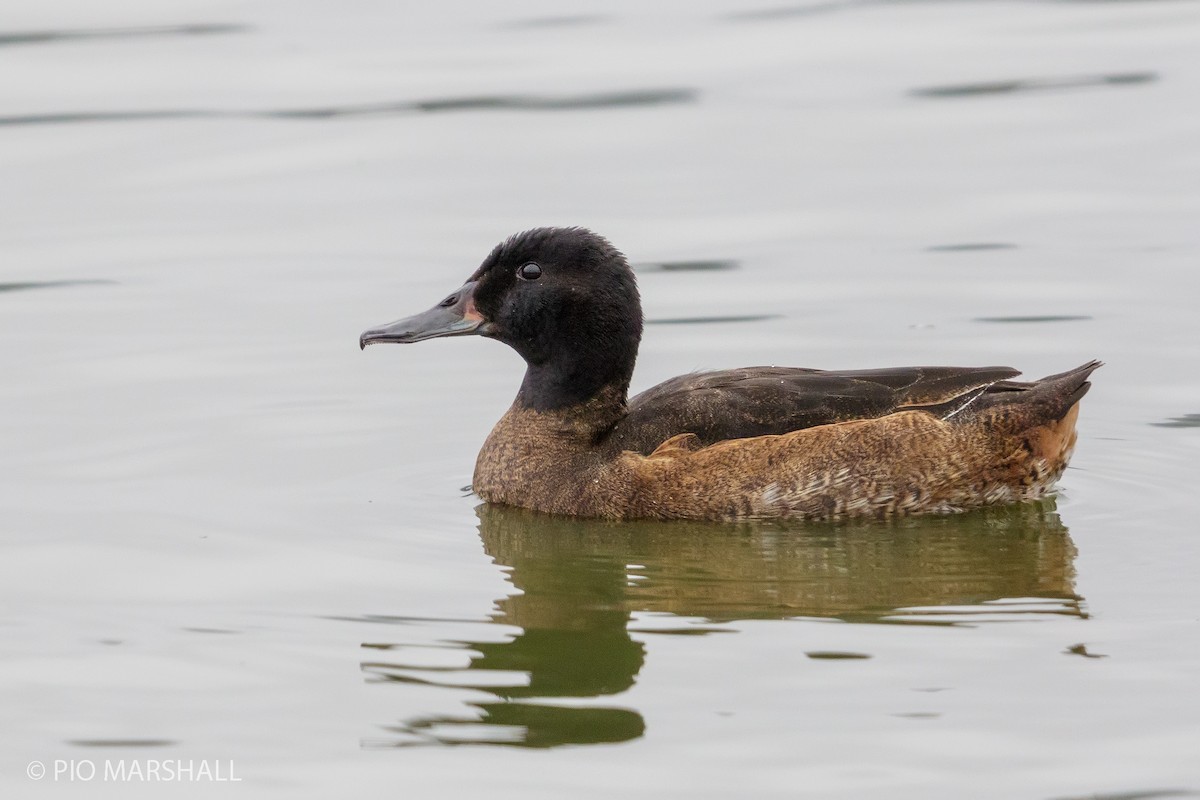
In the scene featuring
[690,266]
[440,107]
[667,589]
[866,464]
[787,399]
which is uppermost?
[440,107]

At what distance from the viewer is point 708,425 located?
33.3ft

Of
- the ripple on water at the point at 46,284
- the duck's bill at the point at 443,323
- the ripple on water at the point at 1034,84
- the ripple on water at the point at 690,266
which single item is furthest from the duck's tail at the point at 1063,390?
the ripple on water at the point at 1034,84

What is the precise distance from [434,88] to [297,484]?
8.48m

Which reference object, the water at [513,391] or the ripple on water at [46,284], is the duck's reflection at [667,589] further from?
the ripple on water at [46,284]

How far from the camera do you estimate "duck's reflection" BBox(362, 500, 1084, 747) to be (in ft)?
24.8

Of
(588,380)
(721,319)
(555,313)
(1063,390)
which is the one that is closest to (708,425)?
(588,380)

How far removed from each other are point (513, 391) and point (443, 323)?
6.61 ft

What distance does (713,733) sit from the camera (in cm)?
718

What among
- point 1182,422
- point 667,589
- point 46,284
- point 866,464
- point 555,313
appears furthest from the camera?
point 46,284

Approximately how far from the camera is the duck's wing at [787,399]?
10.1m

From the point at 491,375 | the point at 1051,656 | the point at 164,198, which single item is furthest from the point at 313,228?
the point at 1051,656

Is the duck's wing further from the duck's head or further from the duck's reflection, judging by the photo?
the duck's reflection

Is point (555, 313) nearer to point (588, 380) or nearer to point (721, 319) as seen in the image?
point (588, 380)

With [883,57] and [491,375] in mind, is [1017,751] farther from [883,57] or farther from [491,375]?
[883,57]
